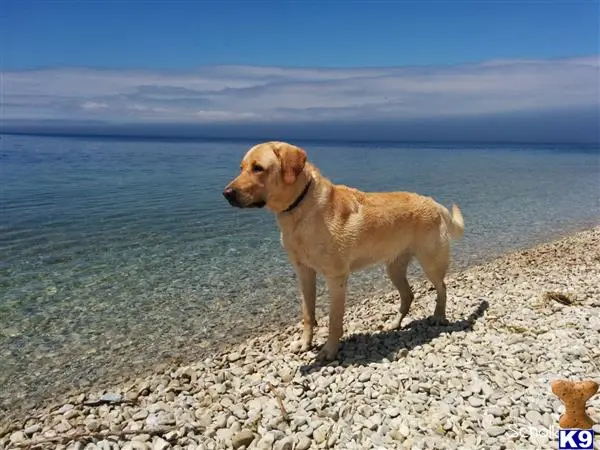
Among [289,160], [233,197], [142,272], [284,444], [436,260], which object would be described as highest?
[289,160]

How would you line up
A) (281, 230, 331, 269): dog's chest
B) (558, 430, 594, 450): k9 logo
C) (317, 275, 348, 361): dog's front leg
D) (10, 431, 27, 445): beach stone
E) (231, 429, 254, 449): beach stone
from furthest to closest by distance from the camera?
1. (317, 275, 348, 361): dog's front leg
2. (281, 230, 331, 269): dog's chest
3. (10, 431, 27, 445): beach stone
4. (231, 429, 254, 449): beach stone
5. (558, 430, 594, 450): k9 logo

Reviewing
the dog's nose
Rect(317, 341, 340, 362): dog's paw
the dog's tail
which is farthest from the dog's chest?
the dog's tail

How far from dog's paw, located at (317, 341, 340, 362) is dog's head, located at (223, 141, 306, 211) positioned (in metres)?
2.03

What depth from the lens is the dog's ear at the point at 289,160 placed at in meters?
5.57

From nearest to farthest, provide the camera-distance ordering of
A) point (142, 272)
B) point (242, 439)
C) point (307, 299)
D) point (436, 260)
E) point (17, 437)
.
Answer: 1. point (242, 439)
2. point (17, 437)
3. point (307, 299)
4. point (436, 260)
5. point (142, 272)

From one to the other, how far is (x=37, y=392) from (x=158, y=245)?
746cm

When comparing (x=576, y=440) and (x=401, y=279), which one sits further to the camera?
(x=401, y=279)

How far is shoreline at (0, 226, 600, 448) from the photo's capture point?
4.81 metres

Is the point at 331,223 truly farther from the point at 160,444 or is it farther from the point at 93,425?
the point at 93,425

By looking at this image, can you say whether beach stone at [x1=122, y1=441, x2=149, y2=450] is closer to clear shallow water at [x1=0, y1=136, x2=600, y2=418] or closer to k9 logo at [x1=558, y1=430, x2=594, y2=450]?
clear shallow water at [x1=0, y1=136, x2=600, y2=418]

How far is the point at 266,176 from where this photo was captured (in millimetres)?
5512

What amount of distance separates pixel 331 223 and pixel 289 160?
3.03 feet

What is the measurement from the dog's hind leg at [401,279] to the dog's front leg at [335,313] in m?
1.39

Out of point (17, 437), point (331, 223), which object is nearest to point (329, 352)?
point (331, 223)
